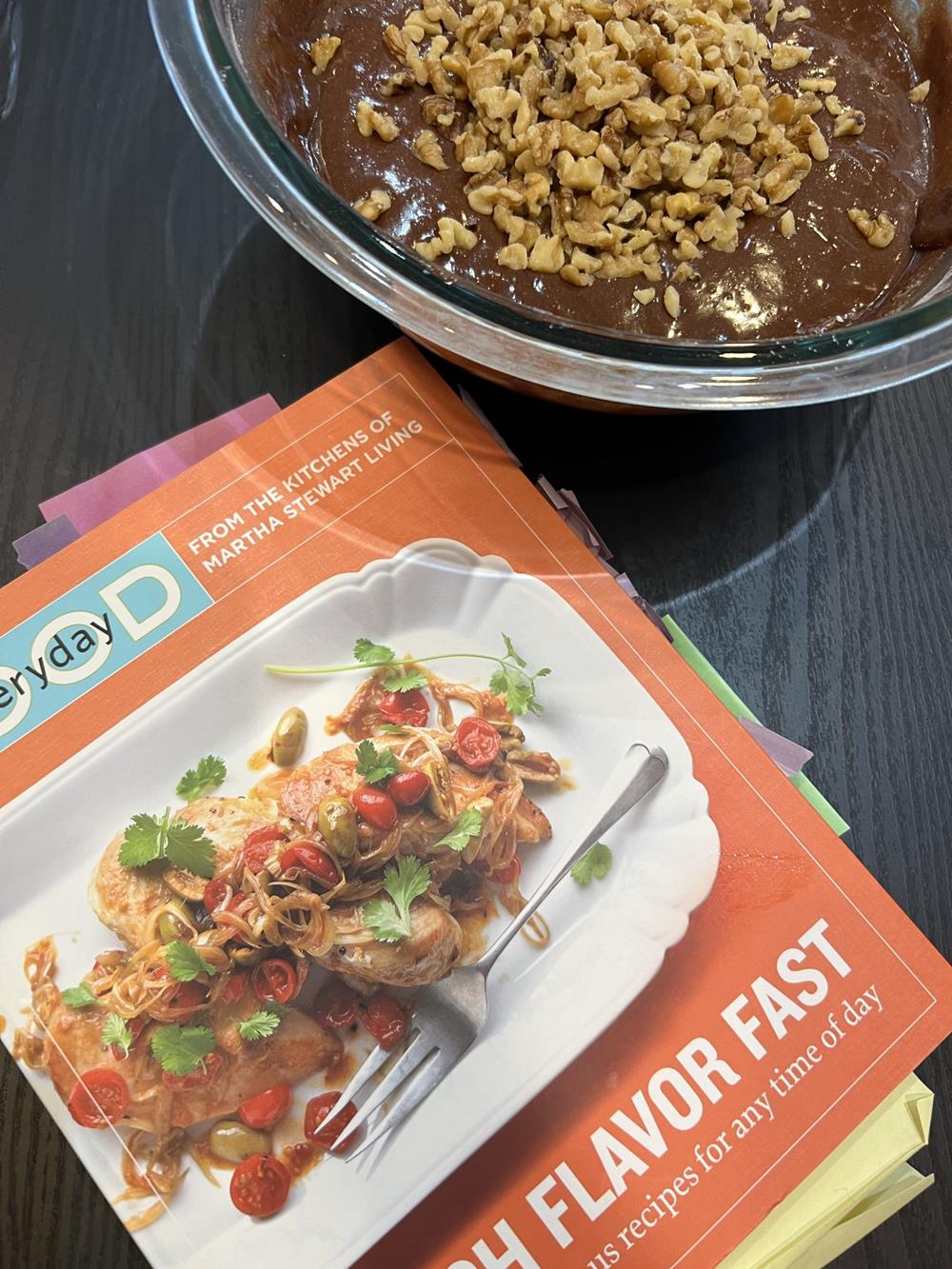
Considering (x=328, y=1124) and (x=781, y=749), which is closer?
(x=328, y=1124)

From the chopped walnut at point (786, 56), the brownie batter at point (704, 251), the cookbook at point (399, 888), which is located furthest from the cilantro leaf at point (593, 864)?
the chopped walnut at point (786, 56)

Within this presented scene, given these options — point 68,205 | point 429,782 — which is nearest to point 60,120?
point 68,205

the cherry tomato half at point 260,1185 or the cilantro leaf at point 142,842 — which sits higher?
the cilantro leaf at point 142,842

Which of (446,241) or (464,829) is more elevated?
(446,241)

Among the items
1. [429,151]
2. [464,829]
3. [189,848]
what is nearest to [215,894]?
[189,848]

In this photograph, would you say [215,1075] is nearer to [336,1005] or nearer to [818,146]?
[336,1005]

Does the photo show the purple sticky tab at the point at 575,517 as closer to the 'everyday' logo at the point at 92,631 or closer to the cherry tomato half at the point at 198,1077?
the 'everyday' logo at the point at 92,631
